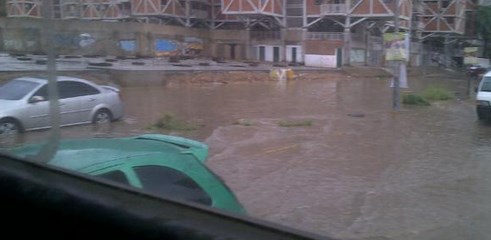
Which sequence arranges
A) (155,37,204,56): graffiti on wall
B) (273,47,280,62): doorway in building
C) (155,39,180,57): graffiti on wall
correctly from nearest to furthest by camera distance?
(155,39,180,57): graffiti on wall, (155,37,204,56): graffiti on wall, (273,47,280,62): doorway in building

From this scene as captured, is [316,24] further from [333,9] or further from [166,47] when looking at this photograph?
[166,47]

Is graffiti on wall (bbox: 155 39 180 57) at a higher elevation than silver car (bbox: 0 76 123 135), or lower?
higher

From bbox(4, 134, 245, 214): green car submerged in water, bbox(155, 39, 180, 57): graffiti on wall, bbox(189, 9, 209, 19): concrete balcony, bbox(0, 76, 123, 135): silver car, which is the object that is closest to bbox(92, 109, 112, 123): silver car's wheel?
bbox(0, 76, 123, 135): silver car

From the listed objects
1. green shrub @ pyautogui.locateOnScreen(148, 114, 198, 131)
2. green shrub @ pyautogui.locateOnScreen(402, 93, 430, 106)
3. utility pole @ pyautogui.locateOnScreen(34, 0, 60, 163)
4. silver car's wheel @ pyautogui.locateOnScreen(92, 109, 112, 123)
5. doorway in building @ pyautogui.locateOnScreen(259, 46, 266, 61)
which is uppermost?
utility pole @ pyautogui.locateOnScreen(34, 0, 60, 163)

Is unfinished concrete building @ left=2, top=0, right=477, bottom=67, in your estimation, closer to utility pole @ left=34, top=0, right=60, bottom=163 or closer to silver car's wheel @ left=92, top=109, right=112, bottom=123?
silver car's wheel @ left=92, top=109, right=112, bottom=123

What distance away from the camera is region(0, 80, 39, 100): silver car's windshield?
27.7ft

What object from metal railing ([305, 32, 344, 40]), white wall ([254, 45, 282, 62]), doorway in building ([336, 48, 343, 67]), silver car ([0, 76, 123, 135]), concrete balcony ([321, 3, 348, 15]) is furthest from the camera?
white wall ([254, 45, 282, 62])

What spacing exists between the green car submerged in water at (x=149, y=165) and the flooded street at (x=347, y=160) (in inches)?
13.0

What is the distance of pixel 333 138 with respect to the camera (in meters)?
13.2

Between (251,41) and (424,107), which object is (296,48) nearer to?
(251,41)

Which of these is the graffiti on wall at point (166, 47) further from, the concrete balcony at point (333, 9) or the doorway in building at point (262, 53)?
the concrete balcony at point (333, 9)

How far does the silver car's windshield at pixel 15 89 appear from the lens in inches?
333

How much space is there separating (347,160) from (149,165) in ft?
24.3

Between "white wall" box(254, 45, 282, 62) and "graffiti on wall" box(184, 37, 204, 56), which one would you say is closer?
"white wall" box(254, 45, 282, 62)
